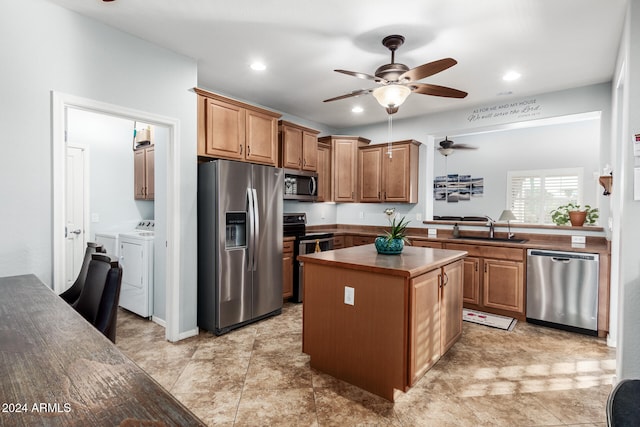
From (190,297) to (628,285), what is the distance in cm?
349

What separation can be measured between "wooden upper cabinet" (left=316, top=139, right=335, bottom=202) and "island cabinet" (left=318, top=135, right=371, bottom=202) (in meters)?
0.06

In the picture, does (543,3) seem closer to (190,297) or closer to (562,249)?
(562,249)


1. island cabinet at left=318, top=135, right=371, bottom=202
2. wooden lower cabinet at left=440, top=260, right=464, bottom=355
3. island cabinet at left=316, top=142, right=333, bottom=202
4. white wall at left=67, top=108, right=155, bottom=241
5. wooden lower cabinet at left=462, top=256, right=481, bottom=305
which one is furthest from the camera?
island cabinet at left=318, top=135, right=371, bottom=202

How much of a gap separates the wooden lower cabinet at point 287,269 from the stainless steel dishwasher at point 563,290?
282 cm

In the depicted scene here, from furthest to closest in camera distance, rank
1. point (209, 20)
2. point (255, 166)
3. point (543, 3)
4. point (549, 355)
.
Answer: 1. point (255, 166)
2. point (549, 355)
3. point (209, 20)
4. point (543, 3)

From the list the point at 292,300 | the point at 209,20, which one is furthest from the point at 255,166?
the point at 292,300

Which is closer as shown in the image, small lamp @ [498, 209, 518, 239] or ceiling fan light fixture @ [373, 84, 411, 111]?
ceiling fan light fixture @ [373, 84, 411, 111]

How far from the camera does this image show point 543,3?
2346 mm

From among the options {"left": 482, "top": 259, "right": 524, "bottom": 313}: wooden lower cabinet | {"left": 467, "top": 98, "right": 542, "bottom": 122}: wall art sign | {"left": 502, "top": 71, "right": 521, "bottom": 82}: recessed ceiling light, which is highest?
{"left": 502, "top": 71, "right": 521, "bottom": 82}: recessed ceiling light

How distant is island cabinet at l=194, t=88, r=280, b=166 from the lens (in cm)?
341

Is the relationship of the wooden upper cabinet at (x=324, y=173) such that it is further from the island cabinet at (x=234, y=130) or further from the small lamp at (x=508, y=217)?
the small lamp at (x=508, y=217)

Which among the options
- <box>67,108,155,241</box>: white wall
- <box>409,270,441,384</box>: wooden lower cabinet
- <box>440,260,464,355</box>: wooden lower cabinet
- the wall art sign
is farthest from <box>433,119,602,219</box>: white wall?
<box>67,108,155,241</box>: white wall

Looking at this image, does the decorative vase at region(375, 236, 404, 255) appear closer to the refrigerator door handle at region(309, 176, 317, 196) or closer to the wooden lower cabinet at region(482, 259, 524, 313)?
the wooden lower cabinet at region(482, 259, 524, 313)

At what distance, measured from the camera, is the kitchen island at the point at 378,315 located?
218cm
